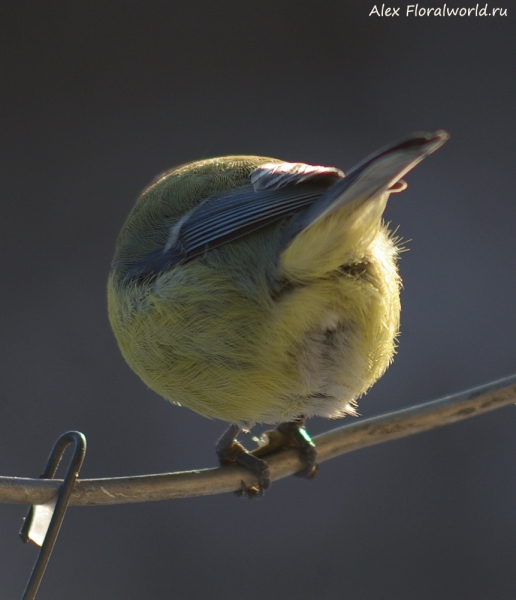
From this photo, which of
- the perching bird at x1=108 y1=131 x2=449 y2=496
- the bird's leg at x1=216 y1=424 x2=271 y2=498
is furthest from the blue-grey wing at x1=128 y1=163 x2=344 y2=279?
the bird's leg at x1=216 y1=424 x2=271 y2=498

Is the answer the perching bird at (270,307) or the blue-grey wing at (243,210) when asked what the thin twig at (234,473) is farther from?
the blue-grey wing at (243,210)

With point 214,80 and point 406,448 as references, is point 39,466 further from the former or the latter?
point 214,80

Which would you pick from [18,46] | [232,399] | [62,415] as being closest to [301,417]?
[232,399]

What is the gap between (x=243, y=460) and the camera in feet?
3.91

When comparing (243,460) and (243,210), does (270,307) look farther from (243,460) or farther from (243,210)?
(243,460)

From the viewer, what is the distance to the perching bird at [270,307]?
1.05 meters

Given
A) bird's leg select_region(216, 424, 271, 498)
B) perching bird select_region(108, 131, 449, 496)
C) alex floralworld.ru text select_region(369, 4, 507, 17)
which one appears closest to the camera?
perching bird select_region(108, 131, 449, 496)

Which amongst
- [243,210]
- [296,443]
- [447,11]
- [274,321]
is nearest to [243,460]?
[296,443]

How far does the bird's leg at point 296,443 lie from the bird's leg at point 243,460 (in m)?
0.05

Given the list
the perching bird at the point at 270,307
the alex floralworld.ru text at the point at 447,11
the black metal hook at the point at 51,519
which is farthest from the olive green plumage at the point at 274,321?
the alex floralworld.ru text at the point at 447,11

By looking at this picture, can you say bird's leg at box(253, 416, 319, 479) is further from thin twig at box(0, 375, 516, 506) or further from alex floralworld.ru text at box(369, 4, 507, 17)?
alex floralworld.ru text at box(369, 4, 507, 17)

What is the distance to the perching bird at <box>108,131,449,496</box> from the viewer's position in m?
1.05

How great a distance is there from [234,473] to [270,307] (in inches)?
8.7

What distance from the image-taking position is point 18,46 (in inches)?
115
